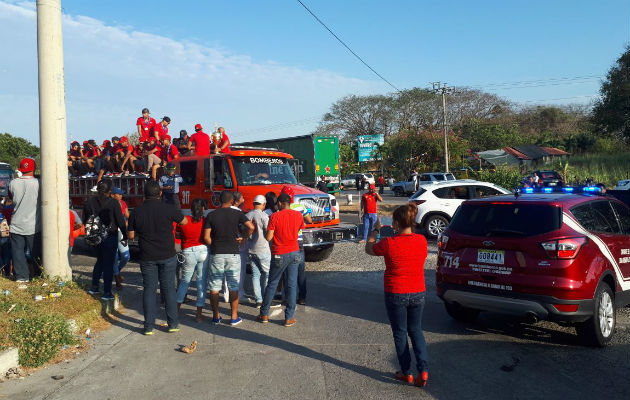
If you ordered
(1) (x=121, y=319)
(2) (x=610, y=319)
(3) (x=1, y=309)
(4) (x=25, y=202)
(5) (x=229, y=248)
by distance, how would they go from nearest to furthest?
(2) (x=610, y=319) → (3) (x=1, y=309) → (5) (x=229, y=248) → (1) (x=121, y=319) → (4) (x=25, y=202)

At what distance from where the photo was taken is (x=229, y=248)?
6770 millimetres

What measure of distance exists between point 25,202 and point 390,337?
18.4ft

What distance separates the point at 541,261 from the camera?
554 centimetres

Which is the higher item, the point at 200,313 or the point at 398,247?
the point at 398,247

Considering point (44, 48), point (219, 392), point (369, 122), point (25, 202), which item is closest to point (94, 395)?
point (219, 392)

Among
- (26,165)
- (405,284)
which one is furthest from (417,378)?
(26,165)

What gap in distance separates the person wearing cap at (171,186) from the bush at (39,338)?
505 cm

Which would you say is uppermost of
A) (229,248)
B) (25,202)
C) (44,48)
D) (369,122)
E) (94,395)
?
(369,122)

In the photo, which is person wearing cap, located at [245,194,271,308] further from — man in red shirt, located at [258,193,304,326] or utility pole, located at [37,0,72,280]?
utility pole, located at [37,0,72,280]

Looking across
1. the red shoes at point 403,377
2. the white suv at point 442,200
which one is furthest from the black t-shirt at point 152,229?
the white suv at point 442,200

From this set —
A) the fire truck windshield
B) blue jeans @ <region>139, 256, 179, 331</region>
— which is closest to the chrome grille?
the fire truck windshield

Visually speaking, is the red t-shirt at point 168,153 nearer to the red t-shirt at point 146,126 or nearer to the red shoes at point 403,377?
the red t-shirt at point 146,126

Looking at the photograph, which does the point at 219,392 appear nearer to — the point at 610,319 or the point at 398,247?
the point at 398,247

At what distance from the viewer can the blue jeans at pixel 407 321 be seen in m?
4.68
